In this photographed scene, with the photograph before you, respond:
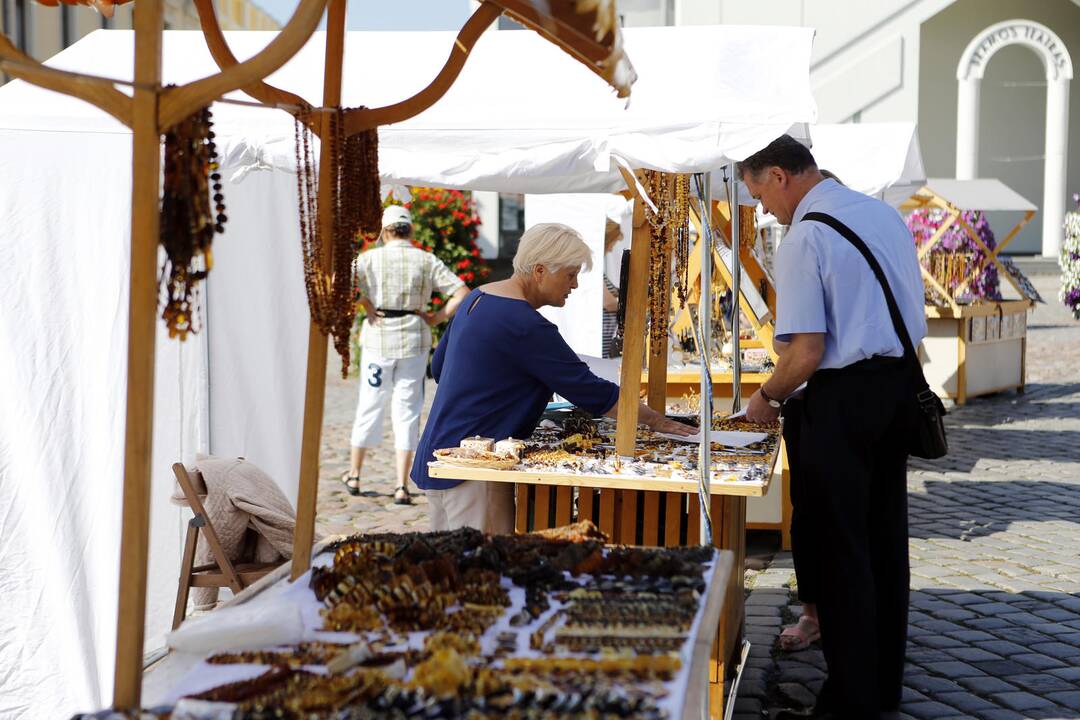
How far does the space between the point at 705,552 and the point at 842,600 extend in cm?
123

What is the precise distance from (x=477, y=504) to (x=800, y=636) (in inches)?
63.5

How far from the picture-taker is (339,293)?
2719mm

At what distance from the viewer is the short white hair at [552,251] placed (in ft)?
14.1

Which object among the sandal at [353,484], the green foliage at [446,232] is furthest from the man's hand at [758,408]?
the green foliage at [446,232]

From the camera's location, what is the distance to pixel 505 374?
427 cm

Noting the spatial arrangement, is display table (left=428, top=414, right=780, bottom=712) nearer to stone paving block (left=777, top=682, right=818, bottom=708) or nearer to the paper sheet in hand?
the paper sheet in hand

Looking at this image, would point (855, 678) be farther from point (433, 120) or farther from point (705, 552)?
point (433, 120)

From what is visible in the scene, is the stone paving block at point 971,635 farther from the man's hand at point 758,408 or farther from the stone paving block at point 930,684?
the man's hand at point 758,408

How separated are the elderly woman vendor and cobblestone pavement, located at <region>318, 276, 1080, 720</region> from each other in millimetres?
1228

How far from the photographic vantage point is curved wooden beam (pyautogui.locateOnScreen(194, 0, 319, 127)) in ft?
9.26

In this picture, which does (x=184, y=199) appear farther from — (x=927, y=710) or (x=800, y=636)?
(x=800, y=636)

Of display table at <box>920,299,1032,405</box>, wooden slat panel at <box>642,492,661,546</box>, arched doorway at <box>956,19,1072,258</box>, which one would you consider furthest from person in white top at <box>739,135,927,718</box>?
arched doorway at <box>956,19,1072,258</box>

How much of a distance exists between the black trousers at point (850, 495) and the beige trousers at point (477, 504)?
1.05 m

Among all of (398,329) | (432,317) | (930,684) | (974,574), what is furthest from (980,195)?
(930,684)
